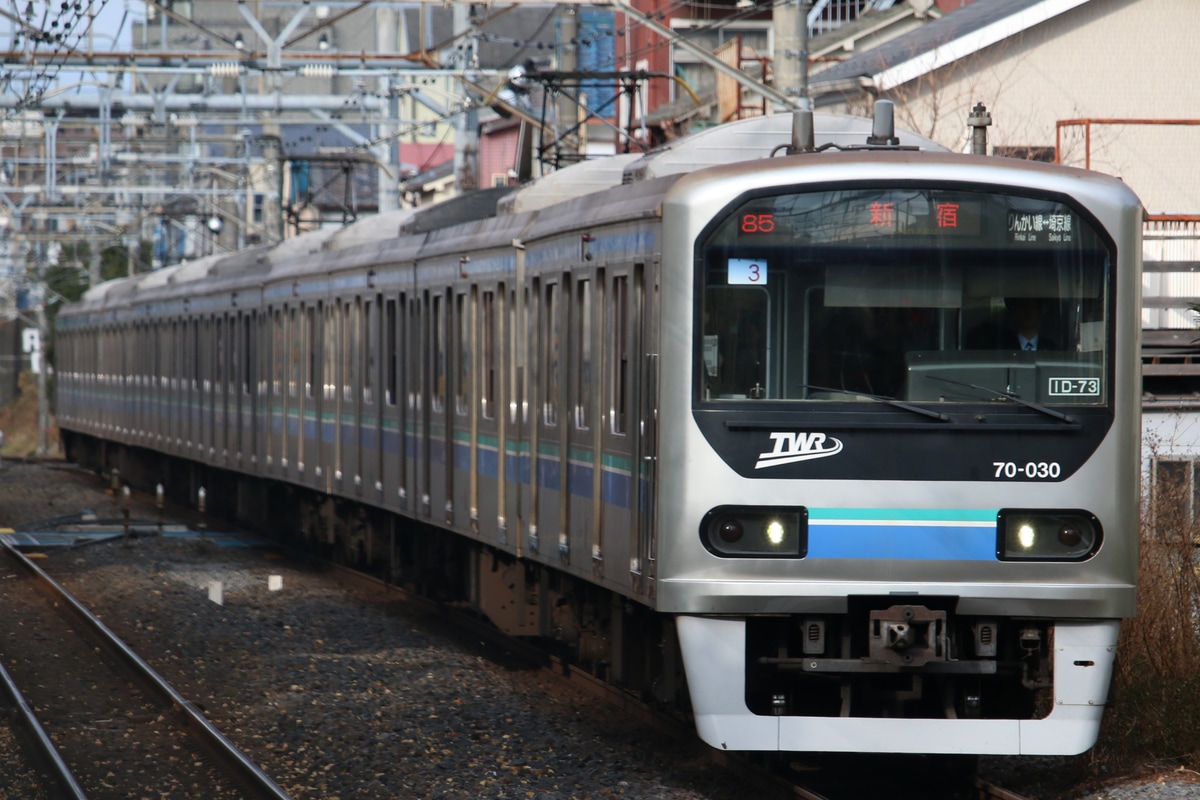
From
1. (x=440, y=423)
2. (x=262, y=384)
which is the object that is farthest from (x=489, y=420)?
(x=262, y=384)

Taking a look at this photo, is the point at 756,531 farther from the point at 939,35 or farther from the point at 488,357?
the point at 939,35

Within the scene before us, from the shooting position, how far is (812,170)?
7.40 metres

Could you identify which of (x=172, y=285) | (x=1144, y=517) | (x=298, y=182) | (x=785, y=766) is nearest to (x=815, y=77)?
(x=172, y=285)

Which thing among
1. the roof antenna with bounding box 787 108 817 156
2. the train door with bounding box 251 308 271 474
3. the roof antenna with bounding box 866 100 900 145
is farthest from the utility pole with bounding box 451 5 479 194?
the roof antenna with bounding box 787 108 817 156

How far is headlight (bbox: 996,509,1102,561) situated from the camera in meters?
7.36

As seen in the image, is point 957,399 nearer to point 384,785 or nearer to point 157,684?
point 384,785

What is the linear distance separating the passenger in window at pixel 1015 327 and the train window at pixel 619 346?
172 centimetres

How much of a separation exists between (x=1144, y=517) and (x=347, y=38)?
208 feet

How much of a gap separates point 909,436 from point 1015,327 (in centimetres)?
57

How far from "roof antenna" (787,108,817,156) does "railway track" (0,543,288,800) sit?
137 inches

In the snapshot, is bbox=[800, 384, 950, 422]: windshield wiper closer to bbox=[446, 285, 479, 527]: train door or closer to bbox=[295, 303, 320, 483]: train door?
bbox=[446, 285, 479, 527]: train door

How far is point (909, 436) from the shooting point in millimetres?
7332

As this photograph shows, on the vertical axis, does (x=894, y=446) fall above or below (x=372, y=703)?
above

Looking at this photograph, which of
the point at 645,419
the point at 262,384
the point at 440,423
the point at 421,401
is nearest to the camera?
the point at 645,419
